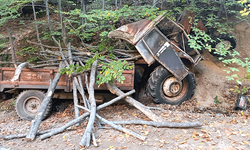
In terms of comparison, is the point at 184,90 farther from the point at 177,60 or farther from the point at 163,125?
the point at 163,125

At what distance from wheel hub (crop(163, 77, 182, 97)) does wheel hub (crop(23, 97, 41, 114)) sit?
3.99 metres

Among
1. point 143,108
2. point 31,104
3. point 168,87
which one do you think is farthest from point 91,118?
point 168,87

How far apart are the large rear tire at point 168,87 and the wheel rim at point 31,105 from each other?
3.50 metres

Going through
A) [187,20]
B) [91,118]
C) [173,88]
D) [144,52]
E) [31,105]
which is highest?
[187,20]

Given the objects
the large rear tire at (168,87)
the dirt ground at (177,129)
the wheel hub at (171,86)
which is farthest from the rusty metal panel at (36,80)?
the wheel hub at (171,86)

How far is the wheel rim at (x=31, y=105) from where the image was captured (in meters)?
5.02

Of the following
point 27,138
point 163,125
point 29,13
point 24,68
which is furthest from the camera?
point 29,13

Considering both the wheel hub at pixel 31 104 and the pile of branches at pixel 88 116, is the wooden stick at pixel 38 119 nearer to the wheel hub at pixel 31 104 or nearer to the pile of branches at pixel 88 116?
the pile of branches at pixel 88 116

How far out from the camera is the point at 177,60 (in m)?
5.00

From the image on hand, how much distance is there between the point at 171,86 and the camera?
5305 mm

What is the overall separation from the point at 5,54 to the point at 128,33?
24.4 ft

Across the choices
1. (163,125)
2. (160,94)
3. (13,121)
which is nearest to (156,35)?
(160,94)

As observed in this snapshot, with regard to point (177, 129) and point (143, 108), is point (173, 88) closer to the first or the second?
point (143, 108)

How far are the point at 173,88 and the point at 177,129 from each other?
79.3 inches
